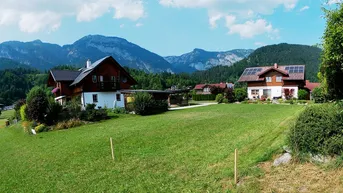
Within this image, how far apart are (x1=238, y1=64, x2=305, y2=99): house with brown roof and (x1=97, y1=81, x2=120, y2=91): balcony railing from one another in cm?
2563

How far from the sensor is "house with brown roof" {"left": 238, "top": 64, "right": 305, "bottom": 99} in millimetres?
42312

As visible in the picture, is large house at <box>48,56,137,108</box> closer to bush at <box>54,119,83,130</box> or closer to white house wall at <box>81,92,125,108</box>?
white house wall at <box>81,92,125,108</box>

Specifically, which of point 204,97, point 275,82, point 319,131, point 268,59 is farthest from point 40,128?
point 268,59

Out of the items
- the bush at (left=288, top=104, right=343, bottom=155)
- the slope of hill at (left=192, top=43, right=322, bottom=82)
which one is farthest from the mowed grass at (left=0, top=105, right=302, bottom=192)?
the slope of hill at (left=192, top=43, right=322, bottom=82)

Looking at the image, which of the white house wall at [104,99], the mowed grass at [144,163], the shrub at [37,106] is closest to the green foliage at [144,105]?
the white house wall at [104,99]

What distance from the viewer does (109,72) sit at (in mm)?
34969

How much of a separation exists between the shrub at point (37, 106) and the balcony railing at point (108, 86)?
10314mm

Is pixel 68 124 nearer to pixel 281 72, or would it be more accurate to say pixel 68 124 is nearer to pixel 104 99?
pixel 104 99

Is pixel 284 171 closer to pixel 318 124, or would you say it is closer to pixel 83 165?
pixel 318 124

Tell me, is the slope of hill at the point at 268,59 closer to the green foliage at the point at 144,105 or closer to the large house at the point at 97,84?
the large house at the point at 97,84

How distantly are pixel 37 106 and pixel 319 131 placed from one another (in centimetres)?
2378

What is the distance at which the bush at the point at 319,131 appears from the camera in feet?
20.1

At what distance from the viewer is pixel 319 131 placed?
6355 mm

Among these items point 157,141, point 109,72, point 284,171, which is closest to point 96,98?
point 109,72
